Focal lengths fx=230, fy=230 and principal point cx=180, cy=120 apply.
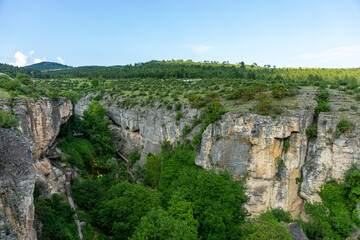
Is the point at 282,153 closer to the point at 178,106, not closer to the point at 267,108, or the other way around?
the point at 267,108

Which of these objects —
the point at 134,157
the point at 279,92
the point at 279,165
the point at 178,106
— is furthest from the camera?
the point at 134,157

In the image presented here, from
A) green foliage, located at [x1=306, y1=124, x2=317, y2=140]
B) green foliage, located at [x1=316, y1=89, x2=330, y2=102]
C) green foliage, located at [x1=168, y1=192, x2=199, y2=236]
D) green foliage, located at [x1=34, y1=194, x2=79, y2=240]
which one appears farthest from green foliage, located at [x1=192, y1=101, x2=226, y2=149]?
green foliage, located at [x1=34, y1=194, x2=79, y2=240]

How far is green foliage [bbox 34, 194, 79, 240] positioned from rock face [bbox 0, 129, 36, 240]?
5677mm

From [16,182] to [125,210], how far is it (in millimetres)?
12678

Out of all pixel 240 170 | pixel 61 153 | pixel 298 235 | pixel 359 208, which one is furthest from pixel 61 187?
pixel 359 208

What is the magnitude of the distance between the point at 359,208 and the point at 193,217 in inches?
623

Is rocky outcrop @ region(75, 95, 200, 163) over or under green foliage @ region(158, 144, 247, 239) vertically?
over

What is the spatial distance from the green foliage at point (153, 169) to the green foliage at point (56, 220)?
14.3 metres

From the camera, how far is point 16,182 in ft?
39.2

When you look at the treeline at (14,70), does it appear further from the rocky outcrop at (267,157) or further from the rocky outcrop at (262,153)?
the rocky outcrop at (267,157)

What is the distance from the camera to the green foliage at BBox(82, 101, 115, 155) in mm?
42469

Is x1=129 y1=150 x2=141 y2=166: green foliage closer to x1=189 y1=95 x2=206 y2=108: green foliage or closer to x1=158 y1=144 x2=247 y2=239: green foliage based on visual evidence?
x1=189 y1=95 x2=206 y2=108: green foliage

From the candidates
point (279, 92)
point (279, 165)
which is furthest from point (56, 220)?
point (279, 92)

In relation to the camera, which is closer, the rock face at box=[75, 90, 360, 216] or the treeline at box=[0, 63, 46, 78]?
the rock face at box=[75, 90, 360, 216]
